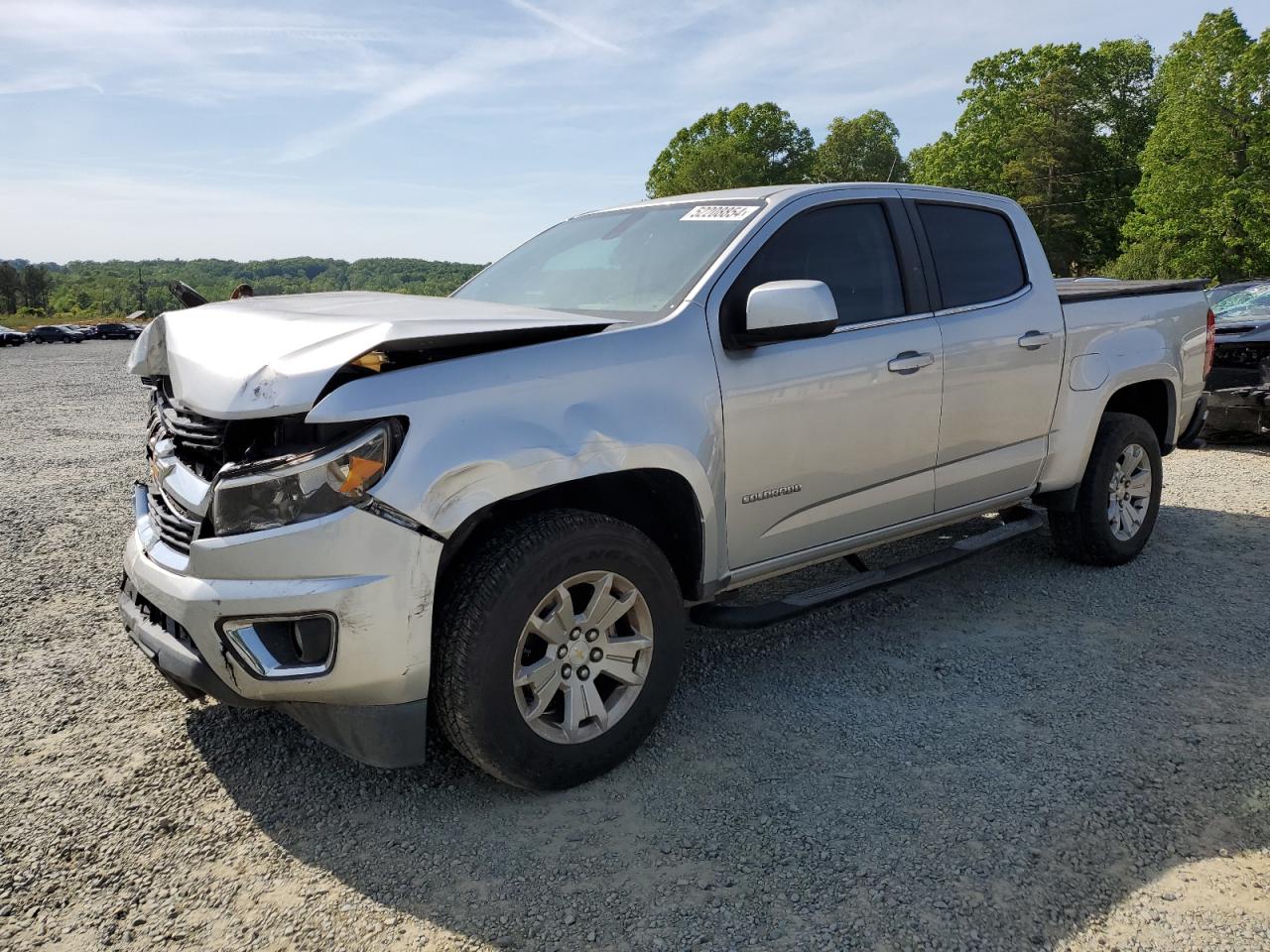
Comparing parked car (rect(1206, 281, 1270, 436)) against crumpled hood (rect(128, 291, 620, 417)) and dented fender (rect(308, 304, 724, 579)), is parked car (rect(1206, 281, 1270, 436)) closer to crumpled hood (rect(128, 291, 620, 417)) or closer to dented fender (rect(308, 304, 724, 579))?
dented fender (rect(308, 304, 724, 579))

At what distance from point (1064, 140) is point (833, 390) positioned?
5027 centimetres

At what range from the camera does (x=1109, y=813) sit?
282 centimetres

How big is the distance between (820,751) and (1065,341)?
2.52 meters

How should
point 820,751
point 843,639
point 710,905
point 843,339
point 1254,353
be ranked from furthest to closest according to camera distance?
point 1254,353 < point 843,639 < point 843,339 < point 820,751 < point 710,905

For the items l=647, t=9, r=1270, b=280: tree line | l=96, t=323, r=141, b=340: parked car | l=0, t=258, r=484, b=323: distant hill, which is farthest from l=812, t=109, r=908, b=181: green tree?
l=96, t=323, r=141, b=340: parked car

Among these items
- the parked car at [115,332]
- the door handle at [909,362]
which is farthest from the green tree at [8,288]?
the door handle at [909,362]

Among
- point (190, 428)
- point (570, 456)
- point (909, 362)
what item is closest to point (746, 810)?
point (570, 456)

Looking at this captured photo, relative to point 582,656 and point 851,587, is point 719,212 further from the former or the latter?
point 582,656

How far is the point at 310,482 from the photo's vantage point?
2484 mm

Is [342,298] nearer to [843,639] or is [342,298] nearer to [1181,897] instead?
[843,639]

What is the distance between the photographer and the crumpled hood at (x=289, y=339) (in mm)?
2494

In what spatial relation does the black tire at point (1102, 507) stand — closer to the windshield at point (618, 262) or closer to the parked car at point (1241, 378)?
the windshield at point (618, 262)

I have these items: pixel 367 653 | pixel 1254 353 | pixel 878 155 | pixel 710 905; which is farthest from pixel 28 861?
pixel 878 155

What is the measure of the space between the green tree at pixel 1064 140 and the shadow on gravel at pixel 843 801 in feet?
160
